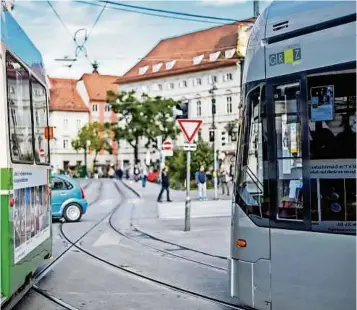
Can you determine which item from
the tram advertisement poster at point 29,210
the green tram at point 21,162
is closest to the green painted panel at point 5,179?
the green tram at point 21,162

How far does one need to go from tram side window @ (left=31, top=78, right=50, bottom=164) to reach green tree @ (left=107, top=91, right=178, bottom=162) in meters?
74.7

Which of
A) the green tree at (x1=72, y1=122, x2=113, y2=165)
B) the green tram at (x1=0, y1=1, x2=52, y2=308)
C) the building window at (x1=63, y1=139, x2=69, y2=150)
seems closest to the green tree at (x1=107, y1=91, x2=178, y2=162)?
the green tree at (x1=72, y1=122, x2=113, y2=165)

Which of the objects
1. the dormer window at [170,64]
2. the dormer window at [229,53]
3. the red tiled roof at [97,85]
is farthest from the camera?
the red tiled roof at [97,85]

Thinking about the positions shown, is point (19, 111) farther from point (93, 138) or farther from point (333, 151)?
point (93, 138)

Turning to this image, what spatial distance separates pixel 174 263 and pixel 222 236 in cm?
474

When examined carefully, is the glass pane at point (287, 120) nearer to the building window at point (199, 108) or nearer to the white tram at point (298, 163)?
the white tram at point (298, 163)

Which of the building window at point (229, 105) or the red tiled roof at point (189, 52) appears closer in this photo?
the building window at point (229, 105)

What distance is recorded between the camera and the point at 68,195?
2275cm

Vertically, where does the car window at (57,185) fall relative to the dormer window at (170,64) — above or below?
below

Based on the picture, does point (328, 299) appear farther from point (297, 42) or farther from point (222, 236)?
point (222, 236)

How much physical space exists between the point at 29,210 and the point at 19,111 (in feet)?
3.96

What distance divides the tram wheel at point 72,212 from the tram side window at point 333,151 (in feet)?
56.5

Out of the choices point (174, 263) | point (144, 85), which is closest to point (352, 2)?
point (174, 263)

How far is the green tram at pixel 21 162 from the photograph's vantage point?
683 cm
